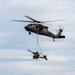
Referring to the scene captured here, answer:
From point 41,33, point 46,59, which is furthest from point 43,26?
point 46,59

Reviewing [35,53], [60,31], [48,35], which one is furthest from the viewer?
[60,31]

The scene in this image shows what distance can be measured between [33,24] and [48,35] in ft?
37.0

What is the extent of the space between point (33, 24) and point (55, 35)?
59.4ft

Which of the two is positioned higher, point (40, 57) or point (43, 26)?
point (43, 26)

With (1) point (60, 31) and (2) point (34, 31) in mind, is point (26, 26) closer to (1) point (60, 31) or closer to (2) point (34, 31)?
(2) point (34, 31)

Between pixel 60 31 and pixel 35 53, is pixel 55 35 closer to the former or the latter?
pixel 60 31

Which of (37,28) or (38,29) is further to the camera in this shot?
(38,29)

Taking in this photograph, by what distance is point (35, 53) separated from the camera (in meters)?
156

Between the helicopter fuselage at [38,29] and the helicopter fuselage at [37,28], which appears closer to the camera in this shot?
the helicopter fuselage at [37,28]

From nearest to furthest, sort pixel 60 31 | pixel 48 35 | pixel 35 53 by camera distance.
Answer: pixel 35 53 → pixel 48 35 → pixel 60 31

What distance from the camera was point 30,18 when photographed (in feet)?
522

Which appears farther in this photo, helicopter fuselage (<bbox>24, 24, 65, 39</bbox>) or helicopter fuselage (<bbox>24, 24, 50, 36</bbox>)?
helicopter fuselage (<bbox>24, 24, 65, 39</bbox>)

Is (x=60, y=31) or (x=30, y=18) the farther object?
(x=60, y=31)

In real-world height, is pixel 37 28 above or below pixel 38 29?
above
